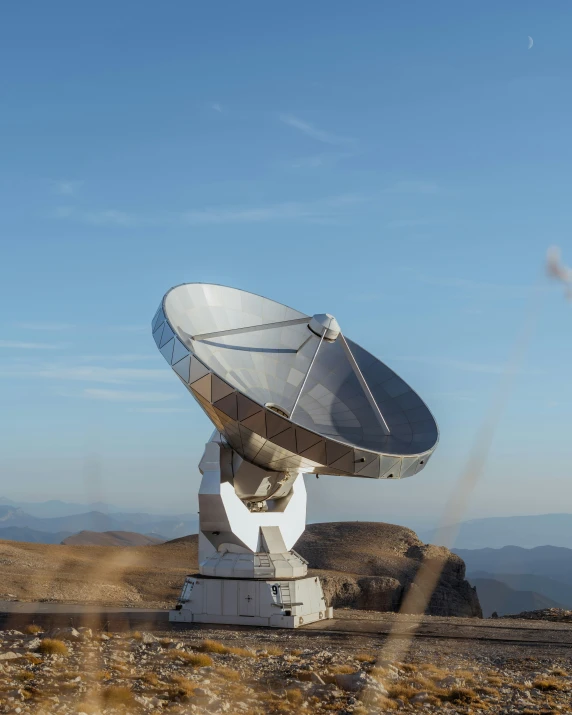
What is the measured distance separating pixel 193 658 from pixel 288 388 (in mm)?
14200

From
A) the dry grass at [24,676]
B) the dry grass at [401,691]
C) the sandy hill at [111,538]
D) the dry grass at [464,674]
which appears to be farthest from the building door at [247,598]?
the sandy hill at [111,538]

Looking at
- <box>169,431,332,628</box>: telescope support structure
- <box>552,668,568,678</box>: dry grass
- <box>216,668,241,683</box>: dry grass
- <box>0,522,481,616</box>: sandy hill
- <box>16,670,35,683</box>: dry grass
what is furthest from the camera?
<box>0,522,481,616</box>: sandy hill

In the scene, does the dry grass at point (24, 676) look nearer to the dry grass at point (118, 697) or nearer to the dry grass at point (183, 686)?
the dry grass at point (118, 697)

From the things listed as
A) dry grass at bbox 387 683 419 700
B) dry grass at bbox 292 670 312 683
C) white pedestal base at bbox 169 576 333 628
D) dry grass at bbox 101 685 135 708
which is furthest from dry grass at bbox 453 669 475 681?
white pedestal base at bbox 169 576 333 628

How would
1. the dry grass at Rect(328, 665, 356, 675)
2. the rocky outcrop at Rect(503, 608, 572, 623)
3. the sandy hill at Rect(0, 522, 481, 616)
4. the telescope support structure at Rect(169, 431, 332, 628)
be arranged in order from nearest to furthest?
the dry grass at Rect(328, 665, 356, 675), the telescope support structure at Rect(169, 431, 332, 628), the rocky outcrop at Rect(503, 608, 572, 623), the sandy hill at Rect(0, 522, 481, 616)

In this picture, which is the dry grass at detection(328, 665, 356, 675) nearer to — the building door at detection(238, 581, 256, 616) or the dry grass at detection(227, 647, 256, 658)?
the dry grass at detection(227, 647, 256, 658)

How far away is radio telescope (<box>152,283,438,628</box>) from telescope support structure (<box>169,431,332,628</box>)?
4 centimetres

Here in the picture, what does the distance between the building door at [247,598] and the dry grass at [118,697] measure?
15362 millimetres

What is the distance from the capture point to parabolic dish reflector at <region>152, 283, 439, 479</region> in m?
26.4

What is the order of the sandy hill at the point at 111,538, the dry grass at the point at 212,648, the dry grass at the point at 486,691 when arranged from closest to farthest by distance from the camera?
the dry grass at the point at 486,691, the dry grass at the point at 212,648, the sandy hill at the point at 111,538

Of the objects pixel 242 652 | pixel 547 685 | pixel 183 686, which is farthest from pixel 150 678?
pixel 547 685

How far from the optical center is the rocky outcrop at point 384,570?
201 feet

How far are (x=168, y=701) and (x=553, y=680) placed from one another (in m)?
9.46

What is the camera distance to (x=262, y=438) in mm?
27438
